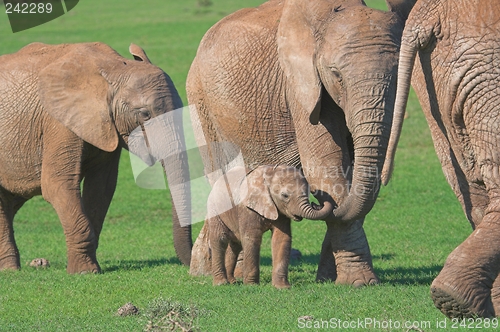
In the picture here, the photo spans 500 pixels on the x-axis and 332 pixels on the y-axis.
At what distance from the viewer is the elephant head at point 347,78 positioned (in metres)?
8.08

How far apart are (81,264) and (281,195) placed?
283 centimetres

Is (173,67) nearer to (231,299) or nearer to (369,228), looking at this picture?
(369,228)

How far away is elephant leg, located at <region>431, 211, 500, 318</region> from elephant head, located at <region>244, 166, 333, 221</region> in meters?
2.33

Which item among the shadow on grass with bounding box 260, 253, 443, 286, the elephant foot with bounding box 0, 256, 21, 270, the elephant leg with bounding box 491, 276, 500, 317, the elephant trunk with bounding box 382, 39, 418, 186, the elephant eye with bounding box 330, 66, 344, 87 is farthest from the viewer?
the elephant foot with bounding box 0, 256, 21, 270

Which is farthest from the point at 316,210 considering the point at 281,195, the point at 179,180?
the point at 179,180

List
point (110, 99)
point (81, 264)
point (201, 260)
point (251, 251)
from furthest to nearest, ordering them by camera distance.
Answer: point (110, 99) → point (81, 264) → point (201, 260) → point (251, 251)

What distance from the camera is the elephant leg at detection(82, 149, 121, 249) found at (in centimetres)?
1170

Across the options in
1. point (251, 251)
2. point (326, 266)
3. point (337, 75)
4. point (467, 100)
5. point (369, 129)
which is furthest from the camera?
point (326, 266)

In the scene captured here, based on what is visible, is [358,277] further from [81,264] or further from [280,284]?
[81,264]

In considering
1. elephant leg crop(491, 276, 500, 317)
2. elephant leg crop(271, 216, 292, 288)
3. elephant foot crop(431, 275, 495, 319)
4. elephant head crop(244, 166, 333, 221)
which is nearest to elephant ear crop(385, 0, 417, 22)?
elephant head crop(244, 166, 333, 221)

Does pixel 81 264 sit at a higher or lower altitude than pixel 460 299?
lower

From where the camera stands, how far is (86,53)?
1151 centimetres

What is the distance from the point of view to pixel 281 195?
8.89 metres

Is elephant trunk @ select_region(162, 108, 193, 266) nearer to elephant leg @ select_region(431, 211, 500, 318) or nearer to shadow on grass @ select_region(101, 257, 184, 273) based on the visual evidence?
shadow on grass @ select_region(101, 257, 184, 273)
